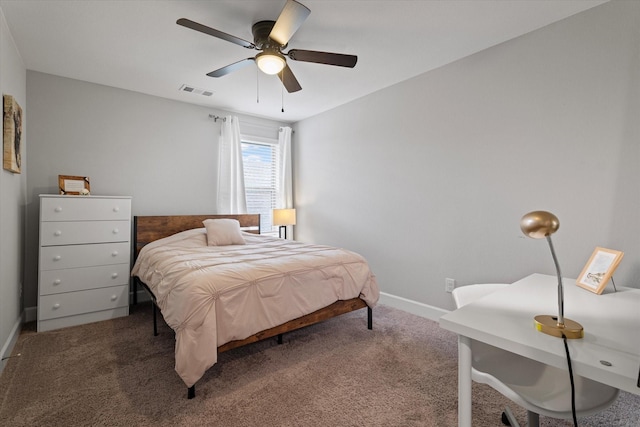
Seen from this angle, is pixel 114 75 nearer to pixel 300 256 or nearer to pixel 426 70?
pixel 300 256

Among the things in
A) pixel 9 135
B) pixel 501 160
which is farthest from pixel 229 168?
pixel 501 160

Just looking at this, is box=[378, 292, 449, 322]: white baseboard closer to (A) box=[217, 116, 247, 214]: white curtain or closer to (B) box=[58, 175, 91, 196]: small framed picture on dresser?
(A) box=[217, 116, 247, 214]: white curtain

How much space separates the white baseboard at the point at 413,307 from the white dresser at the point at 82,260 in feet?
9.19

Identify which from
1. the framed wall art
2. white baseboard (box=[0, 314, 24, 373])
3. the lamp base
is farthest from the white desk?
the framed wall art

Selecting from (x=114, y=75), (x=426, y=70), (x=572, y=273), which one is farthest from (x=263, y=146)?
(x=572, y=273)

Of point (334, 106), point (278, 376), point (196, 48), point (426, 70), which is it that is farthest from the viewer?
point (334, 106)

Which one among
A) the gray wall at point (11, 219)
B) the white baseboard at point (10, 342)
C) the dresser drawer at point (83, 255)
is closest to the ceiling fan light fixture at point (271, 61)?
the gray wall at point (11, 219)

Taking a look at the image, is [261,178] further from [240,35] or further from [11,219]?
[11,219]

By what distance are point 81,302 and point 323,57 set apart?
3.11m

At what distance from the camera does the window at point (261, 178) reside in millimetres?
4496

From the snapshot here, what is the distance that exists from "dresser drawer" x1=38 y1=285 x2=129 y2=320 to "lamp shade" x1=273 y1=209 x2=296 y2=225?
2.00 metres

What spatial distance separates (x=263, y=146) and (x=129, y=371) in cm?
341

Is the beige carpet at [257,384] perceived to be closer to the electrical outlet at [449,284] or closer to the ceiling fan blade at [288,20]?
the electrical outlet at [449,284]

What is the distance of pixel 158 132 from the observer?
3650 mm
